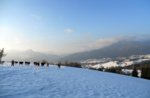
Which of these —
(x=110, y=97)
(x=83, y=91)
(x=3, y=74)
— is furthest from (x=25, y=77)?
(x=110, y=97)

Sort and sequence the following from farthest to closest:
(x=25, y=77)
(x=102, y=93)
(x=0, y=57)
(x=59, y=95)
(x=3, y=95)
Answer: (x=0, y=57) < (x=25, y=77) < (x=102, y=93) < (x=59, y=95) < (x=3, y=95)

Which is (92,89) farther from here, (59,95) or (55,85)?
(59,95)

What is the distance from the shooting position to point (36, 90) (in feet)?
107

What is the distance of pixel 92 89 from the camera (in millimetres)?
39031

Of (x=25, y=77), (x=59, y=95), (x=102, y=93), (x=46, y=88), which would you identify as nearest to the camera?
(x=59, y=95)

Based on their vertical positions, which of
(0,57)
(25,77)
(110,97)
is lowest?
(110,97)

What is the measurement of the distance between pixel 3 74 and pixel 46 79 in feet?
20.5

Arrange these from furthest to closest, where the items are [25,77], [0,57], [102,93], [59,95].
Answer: [0,57] < [25,77] < [102,93] < [59,95]

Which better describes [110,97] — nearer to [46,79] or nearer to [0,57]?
[46,79]

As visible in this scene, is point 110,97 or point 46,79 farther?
point 46,79

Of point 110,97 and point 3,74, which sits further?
point 3,74

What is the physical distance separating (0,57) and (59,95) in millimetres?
65687

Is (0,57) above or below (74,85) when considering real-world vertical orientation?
above

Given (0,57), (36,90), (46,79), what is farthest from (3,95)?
(0,57)
